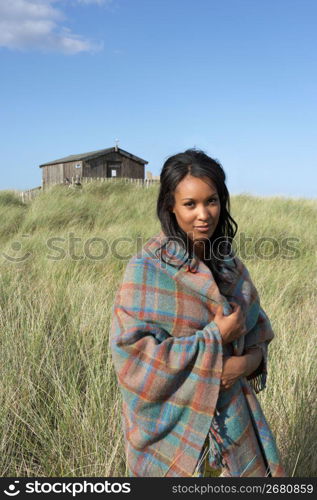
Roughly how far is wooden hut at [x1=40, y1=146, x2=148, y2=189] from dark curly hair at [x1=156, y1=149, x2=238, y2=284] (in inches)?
907

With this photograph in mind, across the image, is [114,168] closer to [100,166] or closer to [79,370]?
[100,166]

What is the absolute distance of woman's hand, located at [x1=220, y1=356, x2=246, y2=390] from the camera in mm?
1357

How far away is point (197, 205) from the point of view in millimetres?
1407

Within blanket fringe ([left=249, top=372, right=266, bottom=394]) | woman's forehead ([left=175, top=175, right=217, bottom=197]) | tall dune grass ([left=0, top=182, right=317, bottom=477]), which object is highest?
woman's forehead ([left=175, top=175, right=217, bottom=197])

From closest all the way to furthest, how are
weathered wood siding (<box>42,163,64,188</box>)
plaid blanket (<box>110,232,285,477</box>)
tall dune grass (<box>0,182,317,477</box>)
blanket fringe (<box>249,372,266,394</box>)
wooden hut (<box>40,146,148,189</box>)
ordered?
1. plaid blanket (<box>110,232,285,477</box>)
2. blanket fringe (<box>249,372,266,394</box>)
3. tall dune grass (<box>0,182,317,477</box>)
4. wooden hut (<box>40,146,148,189</box>)
5. weathered wood siding (<box>42,163,64,188</box>)

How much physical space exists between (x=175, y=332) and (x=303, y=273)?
4507 mm

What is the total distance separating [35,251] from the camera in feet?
19.9

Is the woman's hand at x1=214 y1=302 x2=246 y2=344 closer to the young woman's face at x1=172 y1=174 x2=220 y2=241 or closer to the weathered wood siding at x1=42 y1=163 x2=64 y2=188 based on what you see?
the young woman's face at x1=172 y1=174 x2=220 y2=241

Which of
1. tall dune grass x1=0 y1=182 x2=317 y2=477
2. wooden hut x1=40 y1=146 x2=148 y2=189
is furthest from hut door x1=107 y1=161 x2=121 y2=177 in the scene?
tall dune grass x1=0 y1=182 x2=317 y2=477

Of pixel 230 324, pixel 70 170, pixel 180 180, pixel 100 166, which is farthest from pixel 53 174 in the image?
pixel 230 324

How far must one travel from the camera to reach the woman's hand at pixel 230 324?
4.42ft

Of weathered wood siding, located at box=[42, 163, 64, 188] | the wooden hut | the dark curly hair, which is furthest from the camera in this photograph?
weathered wood siding, located at box=[42, 163, 64, 188]

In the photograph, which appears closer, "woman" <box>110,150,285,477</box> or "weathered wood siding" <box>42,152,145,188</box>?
"woman" <box>110,150,285,477</box>

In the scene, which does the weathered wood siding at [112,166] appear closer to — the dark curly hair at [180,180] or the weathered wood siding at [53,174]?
the weathered wood siding at [53,174]
